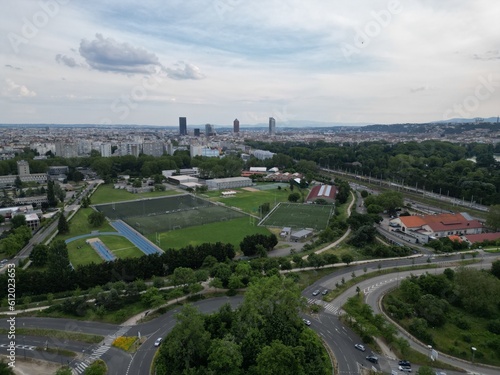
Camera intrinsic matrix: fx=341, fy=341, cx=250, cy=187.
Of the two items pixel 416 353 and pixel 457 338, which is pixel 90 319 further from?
pixel 457 338

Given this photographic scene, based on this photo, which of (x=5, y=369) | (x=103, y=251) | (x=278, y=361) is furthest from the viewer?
(x=103, y=251)

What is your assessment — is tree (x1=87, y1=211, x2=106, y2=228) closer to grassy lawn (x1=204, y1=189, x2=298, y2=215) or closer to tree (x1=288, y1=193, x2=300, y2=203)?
grassy lawn (x1=204, y1=189, x2=298, y2=215)

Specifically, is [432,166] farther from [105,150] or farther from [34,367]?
[105,150]

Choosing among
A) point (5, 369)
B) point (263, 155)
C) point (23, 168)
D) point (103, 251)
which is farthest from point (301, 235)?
point (263, 155)

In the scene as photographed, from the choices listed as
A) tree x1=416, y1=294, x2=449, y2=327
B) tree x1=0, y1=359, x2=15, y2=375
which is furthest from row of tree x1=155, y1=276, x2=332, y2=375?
tree x1=416, y1=294, x2=449, y2=327

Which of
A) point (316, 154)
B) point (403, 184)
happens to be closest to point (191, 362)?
point (403, 184)

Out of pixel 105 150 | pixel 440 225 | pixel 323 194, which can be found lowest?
pixel 440 225
